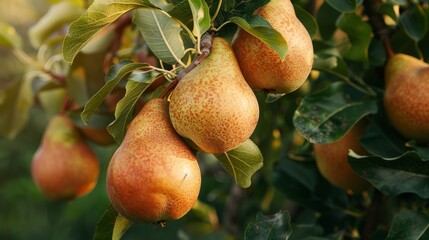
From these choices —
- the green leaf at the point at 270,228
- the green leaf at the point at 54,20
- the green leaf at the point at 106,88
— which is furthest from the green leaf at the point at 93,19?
the green leaf at the point at 54,20

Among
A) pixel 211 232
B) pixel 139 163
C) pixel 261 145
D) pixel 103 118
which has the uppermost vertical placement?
pixel 139 163

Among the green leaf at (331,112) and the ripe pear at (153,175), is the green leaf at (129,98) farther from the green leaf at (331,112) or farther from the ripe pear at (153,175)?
the green leaf at (331,112)

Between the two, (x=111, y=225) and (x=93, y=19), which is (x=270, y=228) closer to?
(x=111, y=225)

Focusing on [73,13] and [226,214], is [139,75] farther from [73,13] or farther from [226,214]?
[226,214]

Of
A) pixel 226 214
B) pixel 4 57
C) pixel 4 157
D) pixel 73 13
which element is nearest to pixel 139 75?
pixel 73 13

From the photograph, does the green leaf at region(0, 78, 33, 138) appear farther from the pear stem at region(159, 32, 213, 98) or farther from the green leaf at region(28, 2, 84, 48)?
the pear stem at region(159, 32, 213, 98)

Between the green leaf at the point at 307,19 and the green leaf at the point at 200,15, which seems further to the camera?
the green leaf at the point at 307,19

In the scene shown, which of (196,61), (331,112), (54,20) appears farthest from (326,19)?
(54,20)
